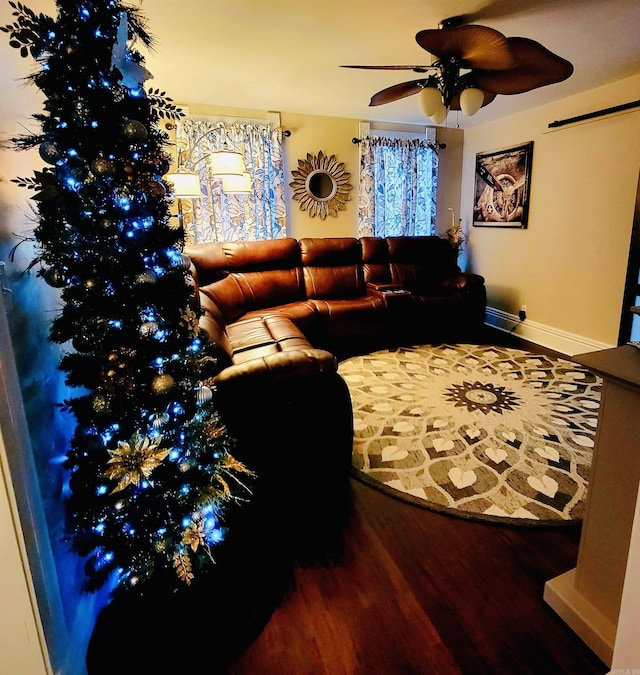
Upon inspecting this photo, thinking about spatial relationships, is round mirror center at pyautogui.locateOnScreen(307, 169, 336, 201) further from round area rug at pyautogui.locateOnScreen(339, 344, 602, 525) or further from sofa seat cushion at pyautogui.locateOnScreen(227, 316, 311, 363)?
round area rug at pyautogui.locateOnScreen(339, 344, 602, 525)

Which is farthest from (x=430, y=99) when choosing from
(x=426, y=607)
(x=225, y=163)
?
(x=426, y=607)

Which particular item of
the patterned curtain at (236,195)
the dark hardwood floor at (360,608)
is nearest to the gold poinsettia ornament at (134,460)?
the dark hardwood floor at (360,608)

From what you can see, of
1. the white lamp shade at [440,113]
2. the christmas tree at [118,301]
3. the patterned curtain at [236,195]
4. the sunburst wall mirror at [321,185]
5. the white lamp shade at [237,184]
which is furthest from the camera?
the sunburst wall mirror at [321,185]

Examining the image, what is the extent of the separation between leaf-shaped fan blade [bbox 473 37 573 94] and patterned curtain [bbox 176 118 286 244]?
8.62ft

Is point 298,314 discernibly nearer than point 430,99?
No

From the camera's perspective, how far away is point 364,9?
225cm

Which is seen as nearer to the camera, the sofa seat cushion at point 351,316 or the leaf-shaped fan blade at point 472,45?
the leaf-shaped fan blade at point 472,45

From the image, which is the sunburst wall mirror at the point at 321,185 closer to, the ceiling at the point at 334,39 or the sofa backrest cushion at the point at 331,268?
the sofa backrest cushion at the point at 331,268

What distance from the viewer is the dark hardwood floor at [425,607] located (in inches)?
48.2

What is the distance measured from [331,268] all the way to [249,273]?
37.9 inches

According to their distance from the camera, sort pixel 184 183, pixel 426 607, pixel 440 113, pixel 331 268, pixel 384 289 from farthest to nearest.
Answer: pixel 331 268 → pixel 384 289 → pixel 184 183 → pixel 440 113 → pixel 426 607

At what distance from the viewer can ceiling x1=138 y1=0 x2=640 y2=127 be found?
7.28 feet

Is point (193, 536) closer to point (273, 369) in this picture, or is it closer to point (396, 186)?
point (273, 369)

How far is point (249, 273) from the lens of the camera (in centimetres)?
424
